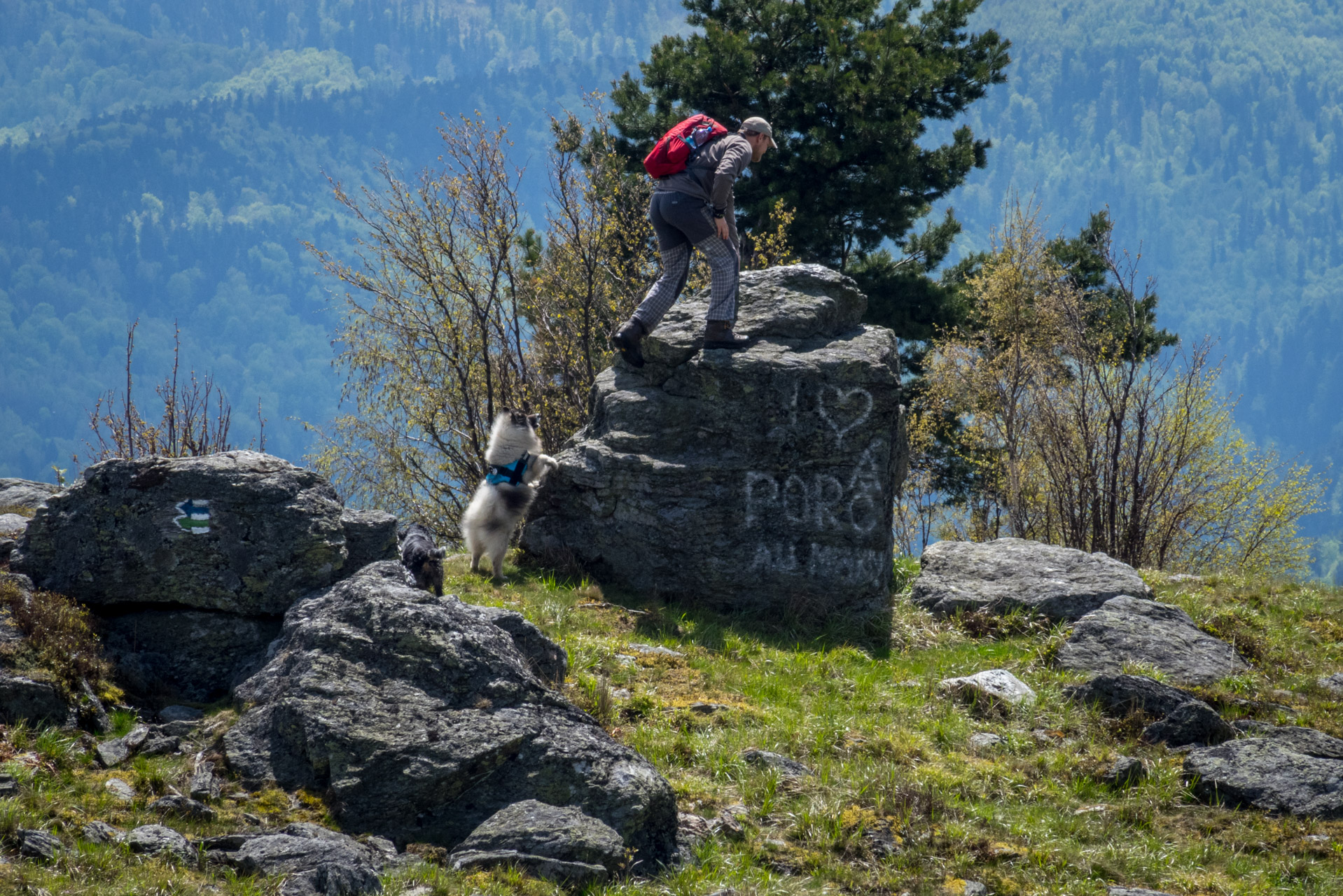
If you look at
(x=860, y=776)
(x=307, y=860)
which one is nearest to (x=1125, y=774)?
(x=860, y=776)

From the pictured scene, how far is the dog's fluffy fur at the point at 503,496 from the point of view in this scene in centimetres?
950

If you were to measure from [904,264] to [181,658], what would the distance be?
1947cm

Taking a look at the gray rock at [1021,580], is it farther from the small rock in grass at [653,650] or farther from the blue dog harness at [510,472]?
the blue dog harness at [510,472]

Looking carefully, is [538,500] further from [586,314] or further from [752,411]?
[586,314]

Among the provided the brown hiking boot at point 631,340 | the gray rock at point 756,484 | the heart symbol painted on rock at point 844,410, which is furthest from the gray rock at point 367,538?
the heart symbol painted on rock at point 844,410

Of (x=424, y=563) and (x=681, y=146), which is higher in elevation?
(x=681, y=146)

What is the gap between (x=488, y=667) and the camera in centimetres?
552

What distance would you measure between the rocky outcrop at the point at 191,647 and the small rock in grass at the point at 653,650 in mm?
2867

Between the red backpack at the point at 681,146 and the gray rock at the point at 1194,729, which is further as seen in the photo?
the red backpack at the point at 681,146

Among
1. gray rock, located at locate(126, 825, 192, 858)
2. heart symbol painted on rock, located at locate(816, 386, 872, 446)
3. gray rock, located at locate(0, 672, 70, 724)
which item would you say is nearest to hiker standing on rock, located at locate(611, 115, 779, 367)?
heart symbol painted on rock, located at locate(816, 386, 872, 446)

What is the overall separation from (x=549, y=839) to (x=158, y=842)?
1.73 metres

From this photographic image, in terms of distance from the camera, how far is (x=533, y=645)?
6734 millimetres

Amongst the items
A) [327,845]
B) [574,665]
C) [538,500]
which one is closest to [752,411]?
[538,500]

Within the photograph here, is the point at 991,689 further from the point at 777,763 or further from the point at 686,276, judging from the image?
the point at 686,276
